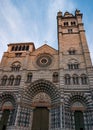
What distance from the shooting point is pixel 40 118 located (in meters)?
15.4

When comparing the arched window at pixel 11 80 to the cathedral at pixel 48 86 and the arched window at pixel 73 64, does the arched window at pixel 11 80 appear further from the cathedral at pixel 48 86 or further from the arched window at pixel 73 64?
the arched window at pixel 73 64

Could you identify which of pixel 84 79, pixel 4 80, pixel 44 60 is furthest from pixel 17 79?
pixel 84 79

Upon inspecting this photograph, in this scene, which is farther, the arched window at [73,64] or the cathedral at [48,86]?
the arched window at [73,64]

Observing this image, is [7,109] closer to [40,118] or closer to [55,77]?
[40,118]

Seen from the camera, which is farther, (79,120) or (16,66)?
(16,66)

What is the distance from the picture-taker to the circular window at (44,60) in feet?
63.2

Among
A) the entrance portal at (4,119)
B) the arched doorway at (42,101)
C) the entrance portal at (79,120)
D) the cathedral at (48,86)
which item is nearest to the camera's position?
the entrance portal at (79,120)

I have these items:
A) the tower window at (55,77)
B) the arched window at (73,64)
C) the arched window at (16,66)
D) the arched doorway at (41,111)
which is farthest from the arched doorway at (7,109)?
the arched window at (73,64)

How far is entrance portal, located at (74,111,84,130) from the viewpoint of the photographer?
13982mm

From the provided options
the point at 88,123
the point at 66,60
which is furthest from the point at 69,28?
the point at 88,123

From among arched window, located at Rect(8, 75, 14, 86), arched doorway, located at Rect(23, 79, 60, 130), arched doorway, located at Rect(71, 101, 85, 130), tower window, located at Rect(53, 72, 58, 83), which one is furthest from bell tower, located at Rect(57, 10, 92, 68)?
arched window, located at Rect(8, 75, 14, 86)

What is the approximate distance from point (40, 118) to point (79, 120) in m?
4.62

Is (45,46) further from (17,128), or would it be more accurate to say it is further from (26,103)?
(17,128)

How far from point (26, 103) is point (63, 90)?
4901 mm
